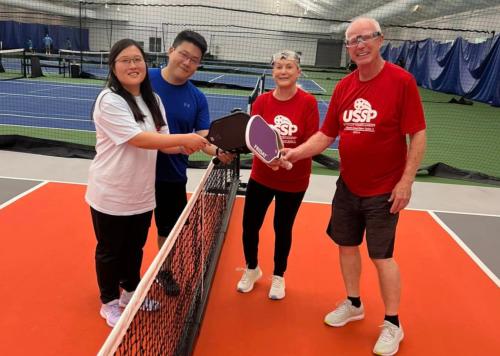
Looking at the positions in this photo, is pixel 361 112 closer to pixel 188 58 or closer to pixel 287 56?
pixel 287 56

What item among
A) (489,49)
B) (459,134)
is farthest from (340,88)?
(489,49)

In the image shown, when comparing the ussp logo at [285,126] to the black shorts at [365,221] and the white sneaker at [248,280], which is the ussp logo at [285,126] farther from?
the white sneaker at [248,280]

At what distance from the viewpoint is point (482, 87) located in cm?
1695

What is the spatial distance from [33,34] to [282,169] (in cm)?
3094

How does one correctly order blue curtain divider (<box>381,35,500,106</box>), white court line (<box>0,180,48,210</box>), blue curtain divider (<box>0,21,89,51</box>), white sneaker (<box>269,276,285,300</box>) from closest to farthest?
white sneaker (<box>269,276,285,300</box>)
white court line (<box>0,180,48,210</box>)
blue curtain divider (<box>381,35,500,106</box>)
blue curtain divider (<box>0,21,89,51</box>)

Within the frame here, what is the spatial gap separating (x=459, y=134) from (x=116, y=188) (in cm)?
975

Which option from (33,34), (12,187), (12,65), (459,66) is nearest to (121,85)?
(12,187)

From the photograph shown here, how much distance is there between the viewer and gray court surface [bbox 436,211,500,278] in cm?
402

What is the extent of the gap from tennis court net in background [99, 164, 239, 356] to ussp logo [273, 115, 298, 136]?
59cm

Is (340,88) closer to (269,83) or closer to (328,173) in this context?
(328,173)

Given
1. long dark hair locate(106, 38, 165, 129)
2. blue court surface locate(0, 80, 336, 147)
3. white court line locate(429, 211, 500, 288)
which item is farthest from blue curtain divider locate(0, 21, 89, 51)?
long dark hair locate(106, 38, 165, 129)

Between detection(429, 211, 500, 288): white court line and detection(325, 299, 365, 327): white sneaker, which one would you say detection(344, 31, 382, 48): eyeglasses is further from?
detection(429, 211, 500, 288): white court line

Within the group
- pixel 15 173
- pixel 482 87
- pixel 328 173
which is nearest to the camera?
pixel 15 173

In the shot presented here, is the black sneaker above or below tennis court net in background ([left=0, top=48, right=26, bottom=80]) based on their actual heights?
below
